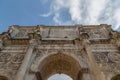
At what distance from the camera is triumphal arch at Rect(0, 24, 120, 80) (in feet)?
37.7

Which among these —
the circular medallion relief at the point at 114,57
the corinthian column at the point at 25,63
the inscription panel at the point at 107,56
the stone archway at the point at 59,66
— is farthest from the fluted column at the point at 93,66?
the corinthian column at the point at 25,63

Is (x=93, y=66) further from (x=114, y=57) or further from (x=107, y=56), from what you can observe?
(x=114, y=57)

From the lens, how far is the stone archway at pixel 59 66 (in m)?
12.9

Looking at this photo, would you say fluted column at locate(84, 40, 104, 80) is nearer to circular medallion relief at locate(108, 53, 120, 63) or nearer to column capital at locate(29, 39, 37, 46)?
circular medallion relief at locate(108, 53, 120, 63)

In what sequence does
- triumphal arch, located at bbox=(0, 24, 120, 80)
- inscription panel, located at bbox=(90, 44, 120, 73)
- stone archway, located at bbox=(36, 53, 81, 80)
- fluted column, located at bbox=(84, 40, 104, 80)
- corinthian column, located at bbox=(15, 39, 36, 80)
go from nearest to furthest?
1. fluted column, located at bbox=(84, 40, 104, 80)
2. corinthian column, located at bbox=(15, 39, 36, 80)
3. triumphal arch, located at bbox=(0, 24, 120, 80)
4. inscription panel, located at bbox=(90, 44, 120, 73)
5. stone archway, located at bbox=(36, 53, 81, 80)

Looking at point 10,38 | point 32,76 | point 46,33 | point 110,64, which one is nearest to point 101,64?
point 110,64

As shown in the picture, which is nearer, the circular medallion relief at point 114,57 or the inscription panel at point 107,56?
the inscription panel at point 107,56

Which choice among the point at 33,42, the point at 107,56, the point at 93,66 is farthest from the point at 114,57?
the point at 33,42

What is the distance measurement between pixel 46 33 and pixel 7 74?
5683 millimetres

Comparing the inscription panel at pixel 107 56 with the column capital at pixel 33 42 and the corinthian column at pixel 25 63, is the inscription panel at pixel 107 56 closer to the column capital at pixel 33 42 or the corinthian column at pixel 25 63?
the column capital at pixel 33 42

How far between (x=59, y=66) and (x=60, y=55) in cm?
126

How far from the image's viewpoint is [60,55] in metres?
13.2

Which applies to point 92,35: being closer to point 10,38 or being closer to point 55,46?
point 55,46

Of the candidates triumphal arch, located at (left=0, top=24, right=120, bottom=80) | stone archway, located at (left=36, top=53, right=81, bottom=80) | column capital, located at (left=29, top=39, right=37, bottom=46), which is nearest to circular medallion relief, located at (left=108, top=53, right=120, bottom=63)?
triumphal arch, located at (left=0, top=24, right=120, bottom=80)
